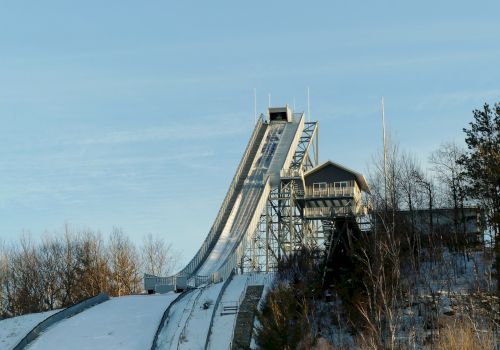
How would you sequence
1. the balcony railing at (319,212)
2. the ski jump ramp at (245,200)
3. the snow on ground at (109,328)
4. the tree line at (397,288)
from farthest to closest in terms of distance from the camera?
the balcony railing at (319,212)
the ski jump ramp at (245,200)
the snow on ground at (109,328)
the tree line at (397,288)

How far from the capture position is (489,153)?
3472 cm

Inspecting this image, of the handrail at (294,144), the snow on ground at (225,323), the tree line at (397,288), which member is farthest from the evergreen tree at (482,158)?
the handrail at (294,144)

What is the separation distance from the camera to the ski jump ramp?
4947cm

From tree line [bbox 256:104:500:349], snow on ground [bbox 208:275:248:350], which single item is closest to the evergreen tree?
tree line [bbox 256:104:500:349]

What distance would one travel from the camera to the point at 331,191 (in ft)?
192

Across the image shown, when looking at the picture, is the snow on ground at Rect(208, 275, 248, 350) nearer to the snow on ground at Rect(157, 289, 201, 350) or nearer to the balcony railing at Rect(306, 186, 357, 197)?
the snow on ground at Rect(157, 289, 201, 350)

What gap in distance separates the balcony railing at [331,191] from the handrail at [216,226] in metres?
5.93

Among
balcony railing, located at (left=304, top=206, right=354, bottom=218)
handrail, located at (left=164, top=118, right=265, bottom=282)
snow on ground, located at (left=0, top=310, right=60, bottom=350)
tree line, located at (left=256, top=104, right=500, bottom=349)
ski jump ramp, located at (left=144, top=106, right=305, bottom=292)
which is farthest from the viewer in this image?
balcony railing, located at (left=304, top=206, right=354, bottom=218)

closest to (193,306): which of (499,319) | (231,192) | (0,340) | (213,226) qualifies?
(0,340)

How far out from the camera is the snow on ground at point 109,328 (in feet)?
105

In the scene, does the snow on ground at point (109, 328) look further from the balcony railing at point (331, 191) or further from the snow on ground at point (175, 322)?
the balcony railing at point (331, 191)

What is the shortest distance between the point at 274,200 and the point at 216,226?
687 cm

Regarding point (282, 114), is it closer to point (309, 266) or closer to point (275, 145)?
point (275, 145)

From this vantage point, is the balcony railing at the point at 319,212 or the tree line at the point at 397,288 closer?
the tree line at the point at 397,288
